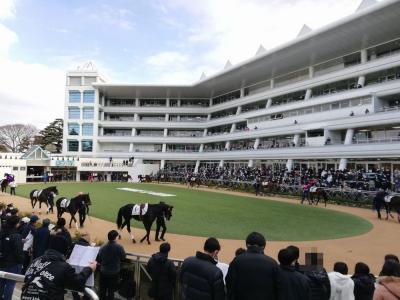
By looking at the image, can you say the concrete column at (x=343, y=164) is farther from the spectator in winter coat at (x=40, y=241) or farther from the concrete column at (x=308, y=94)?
the spectator in winter coat at (x=40, y=241)

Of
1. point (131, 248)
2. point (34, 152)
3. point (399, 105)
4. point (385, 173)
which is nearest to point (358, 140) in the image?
point (399, 105)

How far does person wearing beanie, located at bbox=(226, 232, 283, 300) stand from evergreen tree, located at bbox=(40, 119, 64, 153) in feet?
228

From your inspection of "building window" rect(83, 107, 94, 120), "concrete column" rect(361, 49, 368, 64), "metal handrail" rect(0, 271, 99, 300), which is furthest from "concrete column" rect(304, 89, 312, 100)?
"building window" rect(83, 107, 94, 120)

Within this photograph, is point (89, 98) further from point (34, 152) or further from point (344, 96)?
point (344, 96)

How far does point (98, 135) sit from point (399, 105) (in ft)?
151

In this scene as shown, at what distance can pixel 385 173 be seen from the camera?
74.7 feet

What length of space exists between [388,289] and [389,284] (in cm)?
6

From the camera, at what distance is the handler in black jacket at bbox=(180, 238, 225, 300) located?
12.2ft

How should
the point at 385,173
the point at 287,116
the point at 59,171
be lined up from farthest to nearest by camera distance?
the point at 59,171 < the point at 287,116 < the point at 385,173

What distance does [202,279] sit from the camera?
149 inches

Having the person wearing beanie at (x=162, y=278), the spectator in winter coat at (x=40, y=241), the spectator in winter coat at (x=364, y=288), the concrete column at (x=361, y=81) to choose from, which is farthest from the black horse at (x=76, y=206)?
the concrete column at (x=361, y=81)

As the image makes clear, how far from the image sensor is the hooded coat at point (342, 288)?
412 cm

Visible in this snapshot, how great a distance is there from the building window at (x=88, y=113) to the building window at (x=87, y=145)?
4203 mm

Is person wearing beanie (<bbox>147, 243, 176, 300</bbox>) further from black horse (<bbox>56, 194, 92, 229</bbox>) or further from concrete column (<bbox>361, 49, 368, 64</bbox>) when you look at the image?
concrete column (<bbox>361, 49, 368, 64</bbox>)
